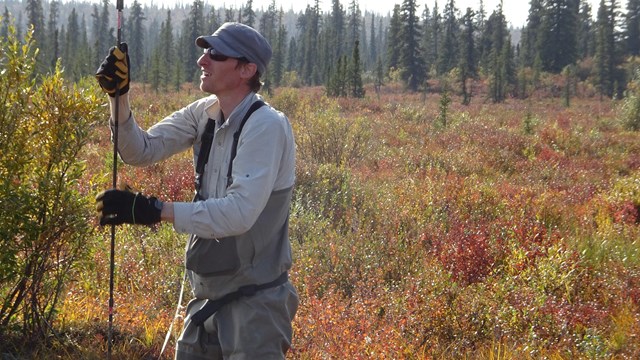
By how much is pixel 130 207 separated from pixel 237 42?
0.78 meters

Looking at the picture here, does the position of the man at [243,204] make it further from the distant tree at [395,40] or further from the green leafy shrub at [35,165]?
the distant tree at [395,40]

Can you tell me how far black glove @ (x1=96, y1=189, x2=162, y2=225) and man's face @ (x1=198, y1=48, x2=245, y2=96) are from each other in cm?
55

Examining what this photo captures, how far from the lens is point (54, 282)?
372 centimetres

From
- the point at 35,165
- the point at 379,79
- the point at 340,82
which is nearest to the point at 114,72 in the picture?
the point at 35,165

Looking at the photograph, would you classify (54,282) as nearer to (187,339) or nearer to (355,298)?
(187,339)

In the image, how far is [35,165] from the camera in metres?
3.49

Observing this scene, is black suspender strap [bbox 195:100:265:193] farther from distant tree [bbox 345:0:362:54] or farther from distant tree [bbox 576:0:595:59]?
distant tree [bbox 345:0:362:54]

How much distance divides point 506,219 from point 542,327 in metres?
3.47

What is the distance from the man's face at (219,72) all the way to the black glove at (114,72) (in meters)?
0.34

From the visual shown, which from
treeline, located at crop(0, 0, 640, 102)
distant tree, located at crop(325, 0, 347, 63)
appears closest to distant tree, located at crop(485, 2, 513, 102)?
treeline, located at crop(0, 0, 640, 102)

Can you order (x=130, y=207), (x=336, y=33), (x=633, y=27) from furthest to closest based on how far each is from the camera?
(x=336, y=33)
(x=633, y=27)
(x=130, y=207)

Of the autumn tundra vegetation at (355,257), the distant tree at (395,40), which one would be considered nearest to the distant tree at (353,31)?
the distant tree at (395,40)

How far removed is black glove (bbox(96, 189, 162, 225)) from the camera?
7.80ft

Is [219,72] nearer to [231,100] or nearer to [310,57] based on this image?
[231,100]
